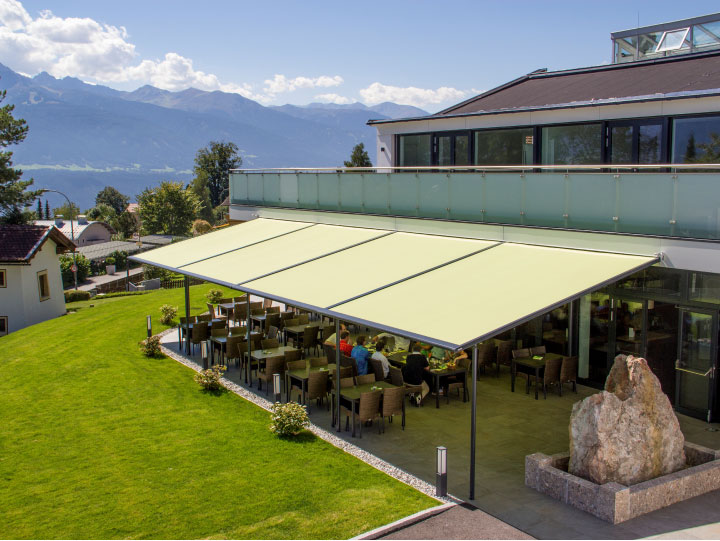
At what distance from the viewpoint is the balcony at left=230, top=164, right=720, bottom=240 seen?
418 inches

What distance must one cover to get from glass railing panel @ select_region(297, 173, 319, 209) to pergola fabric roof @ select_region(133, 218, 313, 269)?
25.9 inches

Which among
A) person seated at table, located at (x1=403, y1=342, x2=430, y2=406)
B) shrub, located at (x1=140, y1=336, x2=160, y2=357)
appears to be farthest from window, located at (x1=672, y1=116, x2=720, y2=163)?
shrub, located at (x1=140, y1=336, x2=160, y2=357)

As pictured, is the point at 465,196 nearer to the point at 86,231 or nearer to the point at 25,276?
the point at 25,276

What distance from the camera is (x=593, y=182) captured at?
11.9 metres

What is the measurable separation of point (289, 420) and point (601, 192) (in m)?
6.98

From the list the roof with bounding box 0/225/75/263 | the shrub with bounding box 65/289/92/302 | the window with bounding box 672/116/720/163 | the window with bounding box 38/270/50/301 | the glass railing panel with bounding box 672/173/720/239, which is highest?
the window with bounding box 672/116/720/163

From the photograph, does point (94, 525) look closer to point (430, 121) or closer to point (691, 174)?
point (691, 174)

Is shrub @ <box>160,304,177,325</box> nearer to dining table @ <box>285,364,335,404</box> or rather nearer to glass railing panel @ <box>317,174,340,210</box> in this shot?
glass railing panel @ <box>317,174,340,210</box>

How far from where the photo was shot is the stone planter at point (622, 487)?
8359 mm

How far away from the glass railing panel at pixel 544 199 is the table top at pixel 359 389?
14.4 feet

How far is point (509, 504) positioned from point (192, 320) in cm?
1243

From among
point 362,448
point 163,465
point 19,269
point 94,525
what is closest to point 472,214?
point 362,448

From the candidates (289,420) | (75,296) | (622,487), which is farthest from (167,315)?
(75,296)

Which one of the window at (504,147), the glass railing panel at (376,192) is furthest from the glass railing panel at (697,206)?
the glass railing panel at (376,192)
